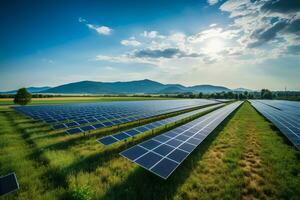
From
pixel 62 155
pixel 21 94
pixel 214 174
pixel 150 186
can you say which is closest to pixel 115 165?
pixel 150 186

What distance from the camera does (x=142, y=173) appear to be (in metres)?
7.97

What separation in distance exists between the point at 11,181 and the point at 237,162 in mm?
12052

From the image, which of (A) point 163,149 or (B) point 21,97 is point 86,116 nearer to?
(A) point 163,149

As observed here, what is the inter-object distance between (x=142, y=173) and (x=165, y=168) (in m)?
2.26

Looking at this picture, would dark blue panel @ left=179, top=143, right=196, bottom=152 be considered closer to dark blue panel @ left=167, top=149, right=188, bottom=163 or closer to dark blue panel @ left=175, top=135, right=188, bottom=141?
dark blue panel @ left=167, top=149, right=188, bottom=163

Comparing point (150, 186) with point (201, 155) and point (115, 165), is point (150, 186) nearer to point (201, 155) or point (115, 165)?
point (115, 165)

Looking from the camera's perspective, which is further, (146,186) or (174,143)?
(174,143)

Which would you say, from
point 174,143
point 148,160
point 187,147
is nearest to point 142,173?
point 148,160

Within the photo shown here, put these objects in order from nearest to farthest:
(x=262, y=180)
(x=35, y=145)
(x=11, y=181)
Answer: (x=11, y=181) < (x=262, y=180) < (x=35, y=145)

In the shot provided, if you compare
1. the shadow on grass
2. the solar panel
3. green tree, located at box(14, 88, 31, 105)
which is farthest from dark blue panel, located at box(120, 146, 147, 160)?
green tree, located at box(14, 88, 31, 105)

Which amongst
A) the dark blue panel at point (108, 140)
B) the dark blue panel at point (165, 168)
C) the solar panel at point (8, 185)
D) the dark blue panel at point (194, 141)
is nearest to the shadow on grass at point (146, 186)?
the dark blue panel at point (165, 168)

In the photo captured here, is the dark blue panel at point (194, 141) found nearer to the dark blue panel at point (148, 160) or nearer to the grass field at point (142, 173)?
the grass field at point (142, 173)

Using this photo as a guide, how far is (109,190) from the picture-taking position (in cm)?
647

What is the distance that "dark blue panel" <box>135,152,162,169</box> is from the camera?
6.67 meters
